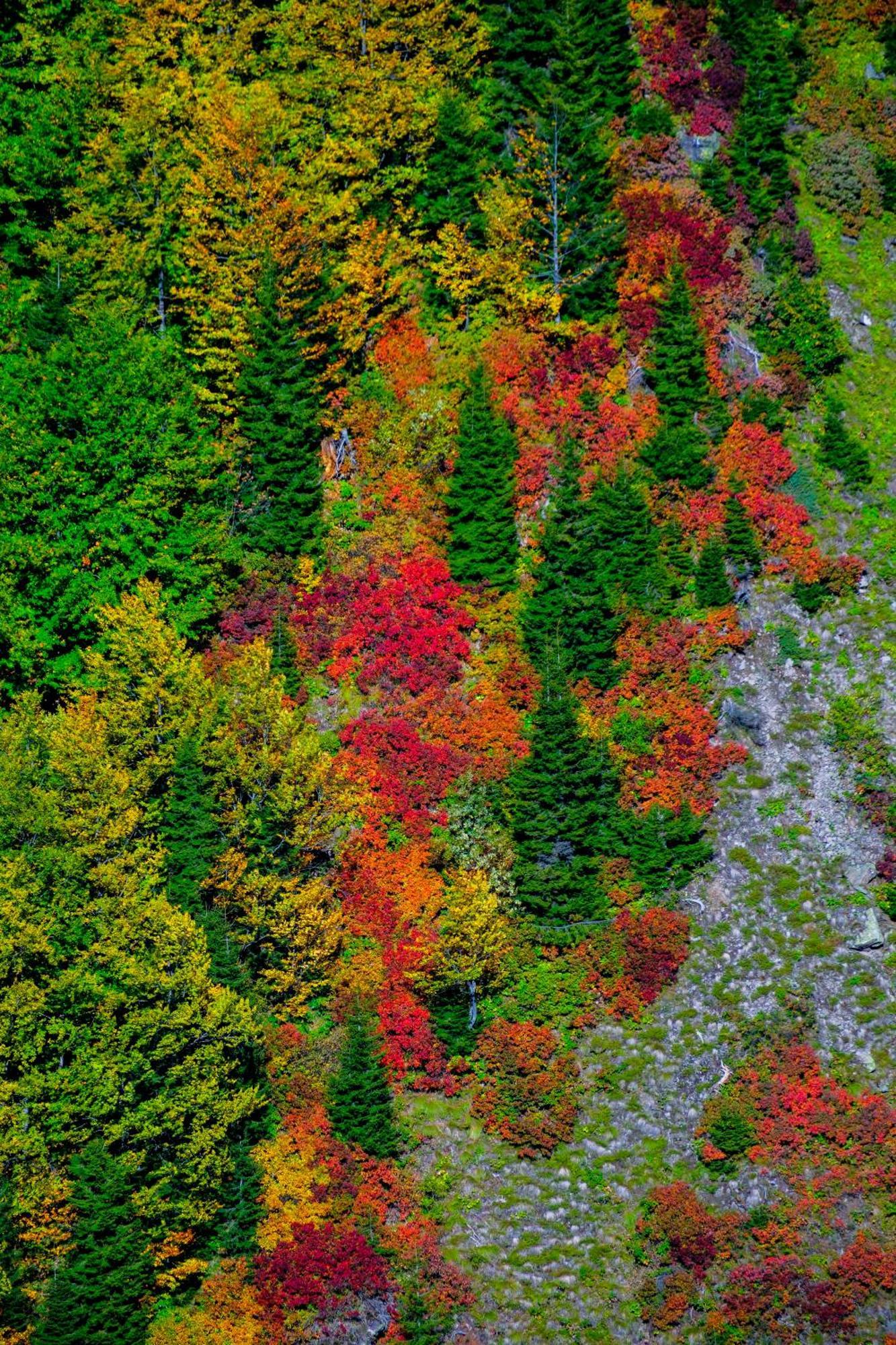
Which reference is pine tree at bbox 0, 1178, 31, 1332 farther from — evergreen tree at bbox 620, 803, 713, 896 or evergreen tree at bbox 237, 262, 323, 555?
evergreen tree at bbox 237, 262, 323, 555

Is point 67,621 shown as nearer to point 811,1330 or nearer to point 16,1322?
point 16,1322

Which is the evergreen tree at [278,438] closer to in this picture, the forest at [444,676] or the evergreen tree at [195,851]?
the forest at [444,676]

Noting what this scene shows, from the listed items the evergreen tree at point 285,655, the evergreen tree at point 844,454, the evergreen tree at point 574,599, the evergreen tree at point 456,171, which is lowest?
the evergreen tree at point 285,655

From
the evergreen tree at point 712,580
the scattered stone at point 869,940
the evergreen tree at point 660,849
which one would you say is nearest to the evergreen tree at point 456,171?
the evergreen tree at point 712,580

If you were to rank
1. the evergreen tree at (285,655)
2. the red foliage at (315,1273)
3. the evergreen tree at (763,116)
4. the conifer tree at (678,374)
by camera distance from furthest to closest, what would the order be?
the evergreen tree at (763,116) < the conifer tree at (678,374) < the evergreen tree at (285,655) < the red foliage at (315,1273)

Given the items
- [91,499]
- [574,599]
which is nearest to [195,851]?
[91,499]

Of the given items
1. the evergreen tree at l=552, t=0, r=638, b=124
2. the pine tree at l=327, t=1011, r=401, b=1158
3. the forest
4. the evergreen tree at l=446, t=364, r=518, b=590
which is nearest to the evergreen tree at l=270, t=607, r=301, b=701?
the forest
